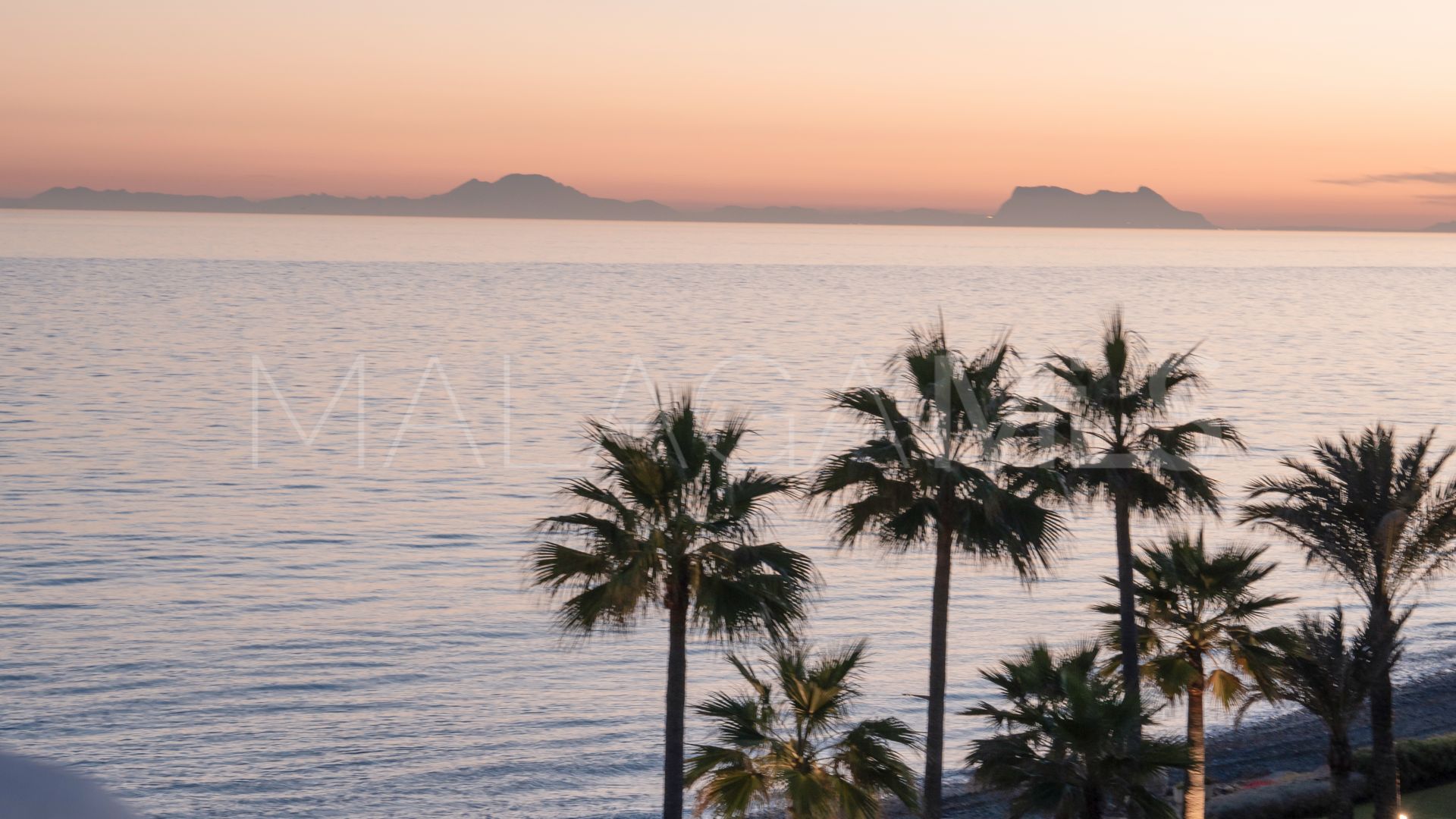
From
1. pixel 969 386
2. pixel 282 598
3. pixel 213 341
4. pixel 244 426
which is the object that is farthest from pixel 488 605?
pixel 213 341

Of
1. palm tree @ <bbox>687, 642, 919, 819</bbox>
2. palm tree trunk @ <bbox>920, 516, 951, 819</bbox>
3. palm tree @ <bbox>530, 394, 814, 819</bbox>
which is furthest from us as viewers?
palm tree trunk @ <bbox>920, 516, 951, 819</bbox>

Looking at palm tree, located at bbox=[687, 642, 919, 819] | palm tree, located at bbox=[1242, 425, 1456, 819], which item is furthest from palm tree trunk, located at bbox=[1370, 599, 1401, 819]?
palm tree, located at bbox=[687, 642, 919, 819]

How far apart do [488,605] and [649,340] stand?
7452 cm

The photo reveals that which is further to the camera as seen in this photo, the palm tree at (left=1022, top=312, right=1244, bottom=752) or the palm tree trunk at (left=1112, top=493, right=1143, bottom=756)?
the palm tree at (left=1022, top=312, right=1244, bottom=752)

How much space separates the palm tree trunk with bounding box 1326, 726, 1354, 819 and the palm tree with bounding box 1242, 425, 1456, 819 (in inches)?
33.5

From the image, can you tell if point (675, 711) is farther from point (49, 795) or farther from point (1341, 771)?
point (49, 795)

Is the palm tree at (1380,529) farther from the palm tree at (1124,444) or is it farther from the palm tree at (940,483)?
the palm tree at (940,483)

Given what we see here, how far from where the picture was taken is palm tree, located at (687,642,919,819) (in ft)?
44.6

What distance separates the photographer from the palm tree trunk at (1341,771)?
16.0 metres

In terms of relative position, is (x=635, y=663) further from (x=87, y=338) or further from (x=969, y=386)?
(x=87, y=338)

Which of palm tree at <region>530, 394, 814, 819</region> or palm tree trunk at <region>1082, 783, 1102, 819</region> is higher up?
palm tree at <region>530, 394, 814, 819</region>

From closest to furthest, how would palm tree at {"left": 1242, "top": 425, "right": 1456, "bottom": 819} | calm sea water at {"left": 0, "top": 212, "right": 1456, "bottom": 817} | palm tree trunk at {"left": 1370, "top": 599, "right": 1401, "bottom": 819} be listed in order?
palm tree at {"left": 1242, "top": 425, "right": 1456, "bottom": 819} → palm tree trunk at {"left": 1370, "top": 599, "right": 1401, "bottom": 819} → calm sea water at {"left": 0, "top": 212, "right": 1456, "bottom": 817}

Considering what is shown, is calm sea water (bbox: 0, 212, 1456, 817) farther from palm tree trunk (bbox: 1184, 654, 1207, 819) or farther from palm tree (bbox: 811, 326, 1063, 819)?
palm tree trunk (bbox: 1184, 654, 1207, 819)

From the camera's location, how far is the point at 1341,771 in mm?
16172
